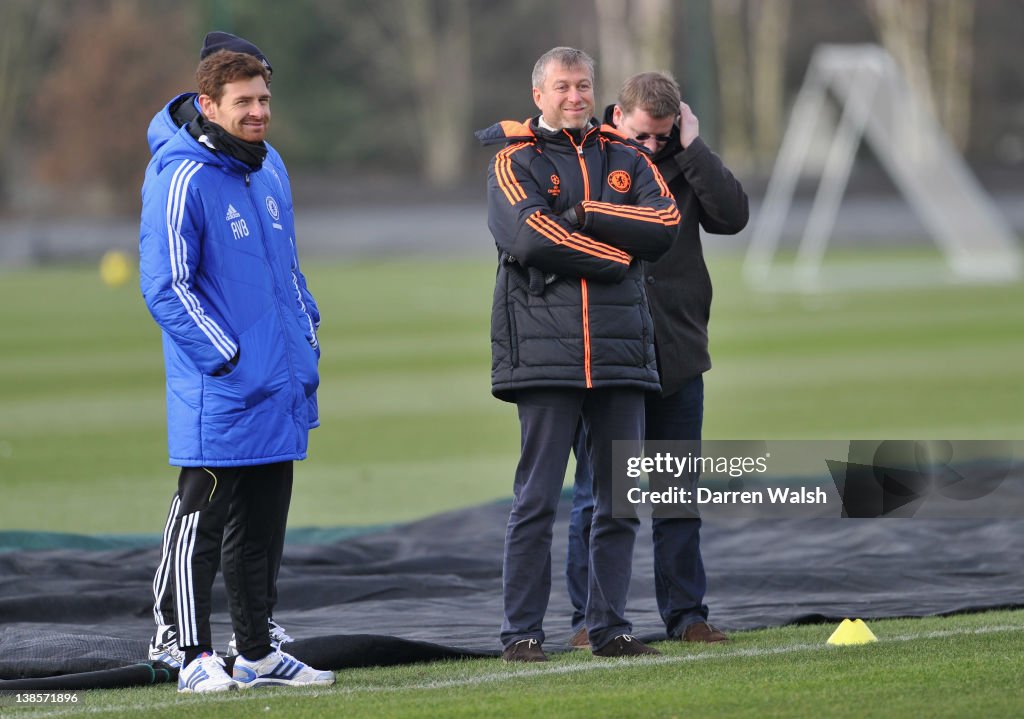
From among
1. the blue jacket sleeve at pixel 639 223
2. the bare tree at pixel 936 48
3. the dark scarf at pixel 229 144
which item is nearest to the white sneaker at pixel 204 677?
the dark scarf at pixel 229 144

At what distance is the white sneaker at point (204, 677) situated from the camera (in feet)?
16.4

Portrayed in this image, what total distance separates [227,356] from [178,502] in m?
0.68

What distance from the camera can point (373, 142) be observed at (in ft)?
191

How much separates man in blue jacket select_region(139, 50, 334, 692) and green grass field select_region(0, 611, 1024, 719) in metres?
0.26

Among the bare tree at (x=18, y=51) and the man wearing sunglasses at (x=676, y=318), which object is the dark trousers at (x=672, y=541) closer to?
the man wearing sunglasses at (x=676, y=318)

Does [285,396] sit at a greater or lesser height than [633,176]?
lesser

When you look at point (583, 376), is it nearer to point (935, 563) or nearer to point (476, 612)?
point (476, 612)

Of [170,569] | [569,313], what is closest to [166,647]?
[170,569]

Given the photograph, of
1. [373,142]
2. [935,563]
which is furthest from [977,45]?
[935,563]

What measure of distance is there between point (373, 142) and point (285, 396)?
54.0 meters

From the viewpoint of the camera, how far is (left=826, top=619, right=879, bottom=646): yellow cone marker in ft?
18.1

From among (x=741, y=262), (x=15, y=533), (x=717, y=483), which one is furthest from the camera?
(x=741, y=262)

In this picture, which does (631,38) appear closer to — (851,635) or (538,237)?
(851,635)

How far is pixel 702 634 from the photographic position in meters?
5.74
